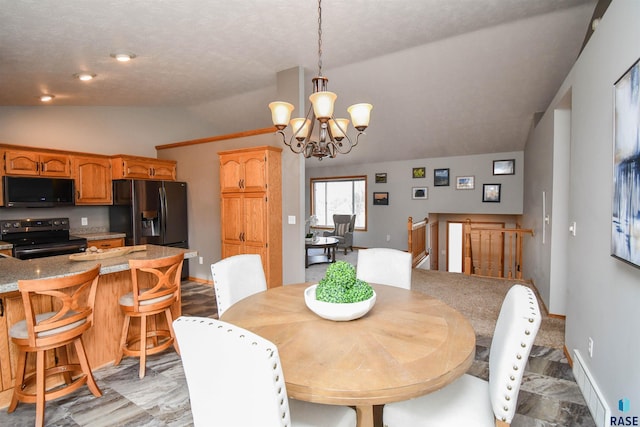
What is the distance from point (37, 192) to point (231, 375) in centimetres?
449

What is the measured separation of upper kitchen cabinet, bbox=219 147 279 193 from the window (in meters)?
4.74

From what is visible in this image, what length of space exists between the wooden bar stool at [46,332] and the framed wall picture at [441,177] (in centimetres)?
673

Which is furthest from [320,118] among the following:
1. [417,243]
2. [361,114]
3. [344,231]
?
[344,231]

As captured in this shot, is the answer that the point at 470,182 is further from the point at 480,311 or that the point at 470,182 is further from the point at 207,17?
the point at 207,17

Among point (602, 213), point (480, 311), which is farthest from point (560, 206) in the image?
point (602, 213)

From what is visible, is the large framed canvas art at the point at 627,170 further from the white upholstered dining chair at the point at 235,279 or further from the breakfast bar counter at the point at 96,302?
the breakfast bar counter at the point at 96,302

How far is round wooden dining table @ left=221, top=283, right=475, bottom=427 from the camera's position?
106 centimetres

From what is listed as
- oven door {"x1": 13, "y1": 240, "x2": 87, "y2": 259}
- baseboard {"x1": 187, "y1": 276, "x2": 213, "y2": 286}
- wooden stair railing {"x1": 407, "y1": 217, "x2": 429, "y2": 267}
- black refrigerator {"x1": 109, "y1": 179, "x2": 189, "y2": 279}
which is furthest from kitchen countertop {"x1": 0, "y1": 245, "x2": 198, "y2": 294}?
wooden stair railing {"x1": 407, "y1": 217, "x2": 429, "y2": 267}

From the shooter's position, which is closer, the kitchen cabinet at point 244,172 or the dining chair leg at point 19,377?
the dining chair leg at point 19,377

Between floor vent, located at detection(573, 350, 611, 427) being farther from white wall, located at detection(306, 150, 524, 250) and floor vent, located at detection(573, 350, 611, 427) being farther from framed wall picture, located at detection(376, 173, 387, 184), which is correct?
framed wall picture, located at detection(376, 173, 387, 184)

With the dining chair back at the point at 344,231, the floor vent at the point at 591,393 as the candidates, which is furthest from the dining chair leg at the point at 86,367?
the dining chair back at the point at 344,231

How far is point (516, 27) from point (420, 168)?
426 centimetres

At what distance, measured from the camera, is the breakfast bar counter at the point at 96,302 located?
6.86 feet

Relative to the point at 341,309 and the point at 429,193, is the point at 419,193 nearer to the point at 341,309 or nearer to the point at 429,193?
the point at 429,193
